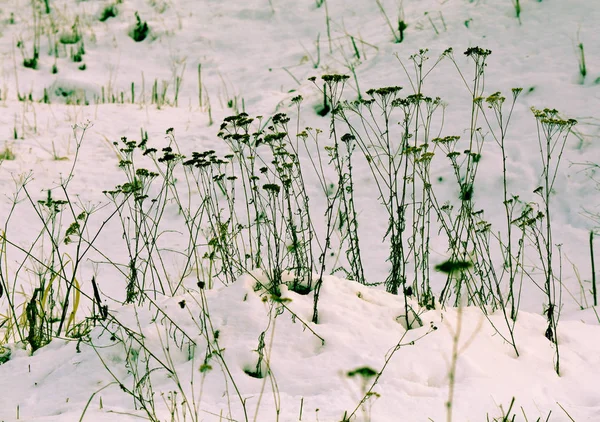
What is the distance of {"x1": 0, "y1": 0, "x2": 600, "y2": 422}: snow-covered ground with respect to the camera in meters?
1.83

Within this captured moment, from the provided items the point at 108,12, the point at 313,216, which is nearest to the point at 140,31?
the point at 108,12

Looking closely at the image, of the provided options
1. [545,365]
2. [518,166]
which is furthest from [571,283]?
[545,365]

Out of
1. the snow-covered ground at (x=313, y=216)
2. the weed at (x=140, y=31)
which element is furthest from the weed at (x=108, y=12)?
the weed at (x=140, y=31)

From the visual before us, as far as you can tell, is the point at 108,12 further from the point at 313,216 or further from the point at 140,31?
the point at 313,216

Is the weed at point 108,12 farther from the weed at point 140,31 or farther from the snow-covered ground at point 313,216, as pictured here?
the weed at point 140,31

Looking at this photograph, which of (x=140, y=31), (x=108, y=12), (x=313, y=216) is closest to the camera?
(x=313, y=216)

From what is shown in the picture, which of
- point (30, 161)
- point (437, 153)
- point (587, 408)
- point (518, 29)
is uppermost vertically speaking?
point (518, 29)

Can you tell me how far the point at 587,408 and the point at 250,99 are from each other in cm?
460

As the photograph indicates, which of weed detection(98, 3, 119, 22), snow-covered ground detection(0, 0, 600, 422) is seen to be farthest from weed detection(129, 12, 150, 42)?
weed detection(98, 3, 119, 22)

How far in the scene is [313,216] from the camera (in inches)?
161

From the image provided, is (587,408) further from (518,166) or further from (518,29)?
(518,29)

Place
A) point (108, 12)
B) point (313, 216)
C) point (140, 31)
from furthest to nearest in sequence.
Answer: point (108, 12) < point (140, 31) < point (313, 216)

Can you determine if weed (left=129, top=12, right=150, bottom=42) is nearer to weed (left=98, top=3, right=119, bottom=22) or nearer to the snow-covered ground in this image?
the snow-covered ground

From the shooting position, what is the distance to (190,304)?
92.2 inches
